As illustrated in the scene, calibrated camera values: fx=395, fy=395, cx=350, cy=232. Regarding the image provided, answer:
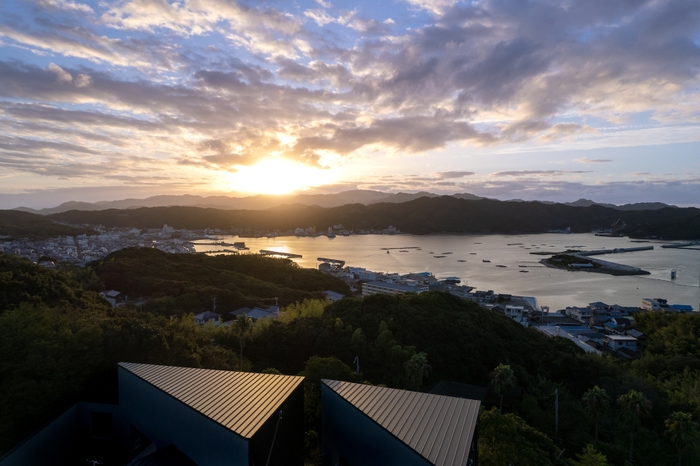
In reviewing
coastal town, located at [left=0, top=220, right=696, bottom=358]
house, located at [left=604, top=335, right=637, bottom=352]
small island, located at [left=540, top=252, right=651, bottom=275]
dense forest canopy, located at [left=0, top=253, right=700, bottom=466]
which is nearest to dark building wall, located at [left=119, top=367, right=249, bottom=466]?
dense forest canopy, located at [left=0, top=253, right=700, bottom=466]

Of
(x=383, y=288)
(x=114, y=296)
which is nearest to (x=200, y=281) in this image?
(x=114, y=296)

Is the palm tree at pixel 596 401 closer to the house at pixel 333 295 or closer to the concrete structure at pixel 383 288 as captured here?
the house at pixel 333 295

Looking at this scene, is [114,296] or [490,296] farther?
[490,296]

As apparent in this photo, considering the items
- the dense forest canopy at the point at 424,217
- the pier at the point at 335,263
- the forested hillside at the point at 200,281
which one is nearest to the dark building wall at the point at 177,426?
the forested hillside at the point at 200,281

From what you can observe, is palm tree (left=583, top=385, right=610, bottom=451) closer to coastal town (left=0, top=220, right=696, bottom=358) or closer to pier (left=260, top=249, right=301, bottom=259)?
coastal town (left=0, top=220, right=696, bottom=358)

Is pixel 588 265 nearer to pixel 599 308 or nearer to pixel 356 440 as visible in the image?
pixel 599 308

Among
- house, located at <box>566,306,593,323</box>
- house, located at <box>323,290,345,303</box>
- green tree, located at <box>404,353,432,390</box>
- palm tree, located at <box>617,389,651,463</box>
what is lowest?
house, located at <box>566,306,593,323</box>
